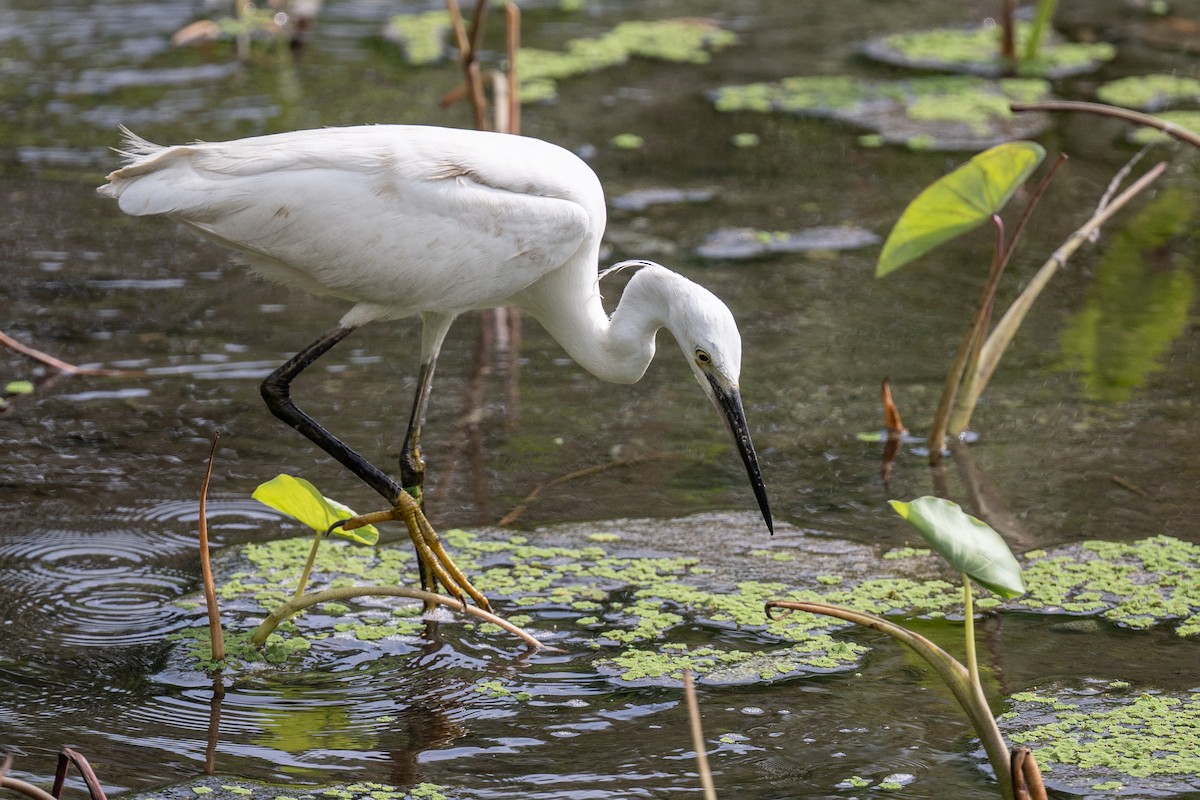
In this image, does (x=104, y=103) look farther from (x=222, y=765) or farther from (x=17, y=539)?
(x=222, y=765)

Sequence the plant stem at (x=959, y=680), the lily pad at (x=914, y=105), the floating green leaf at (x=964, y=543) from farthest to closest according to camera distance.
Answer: the lily pad at (x=914, y=105) → the plant stem at (x=959, y=680) → the floating green leaf at (x=964, y=543)

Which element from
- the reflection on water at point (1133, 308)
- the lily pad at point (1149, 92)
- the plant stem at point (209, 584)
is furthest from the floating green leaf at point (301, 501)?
the lily pad at point (1149, 92)

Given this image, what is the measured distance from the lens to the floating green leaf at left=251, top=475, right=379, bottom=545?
3838 millimetres

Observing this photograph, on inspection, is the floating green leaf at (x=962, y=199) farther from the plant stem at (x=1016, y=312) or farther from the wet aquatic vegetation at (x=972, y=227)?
the plant stem at (x=1016, y=312)

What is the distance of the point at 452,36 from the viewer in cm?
1175

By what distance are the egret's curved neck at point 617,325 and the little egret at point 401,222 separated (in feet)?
0.04

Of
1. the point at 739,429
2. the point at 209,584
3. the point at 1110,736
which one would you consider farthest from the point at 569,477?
the point at 1110,736

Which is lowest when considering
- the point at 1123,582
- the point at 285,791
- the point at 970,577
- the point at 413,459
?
the point at 1123,582

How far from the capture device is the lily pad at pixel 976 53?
34.6 ft

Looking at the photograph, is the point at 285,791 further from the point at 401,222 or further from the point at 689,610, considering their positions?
the point at 401,222

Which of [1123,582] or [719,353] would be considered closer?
[719,353]

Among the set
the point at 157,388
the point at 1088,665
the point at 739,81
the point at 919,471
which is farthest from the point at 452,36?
the point at 1088,665

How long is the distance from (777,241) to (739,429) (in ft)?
12.3

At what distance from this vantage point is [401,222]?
445 centimetres
